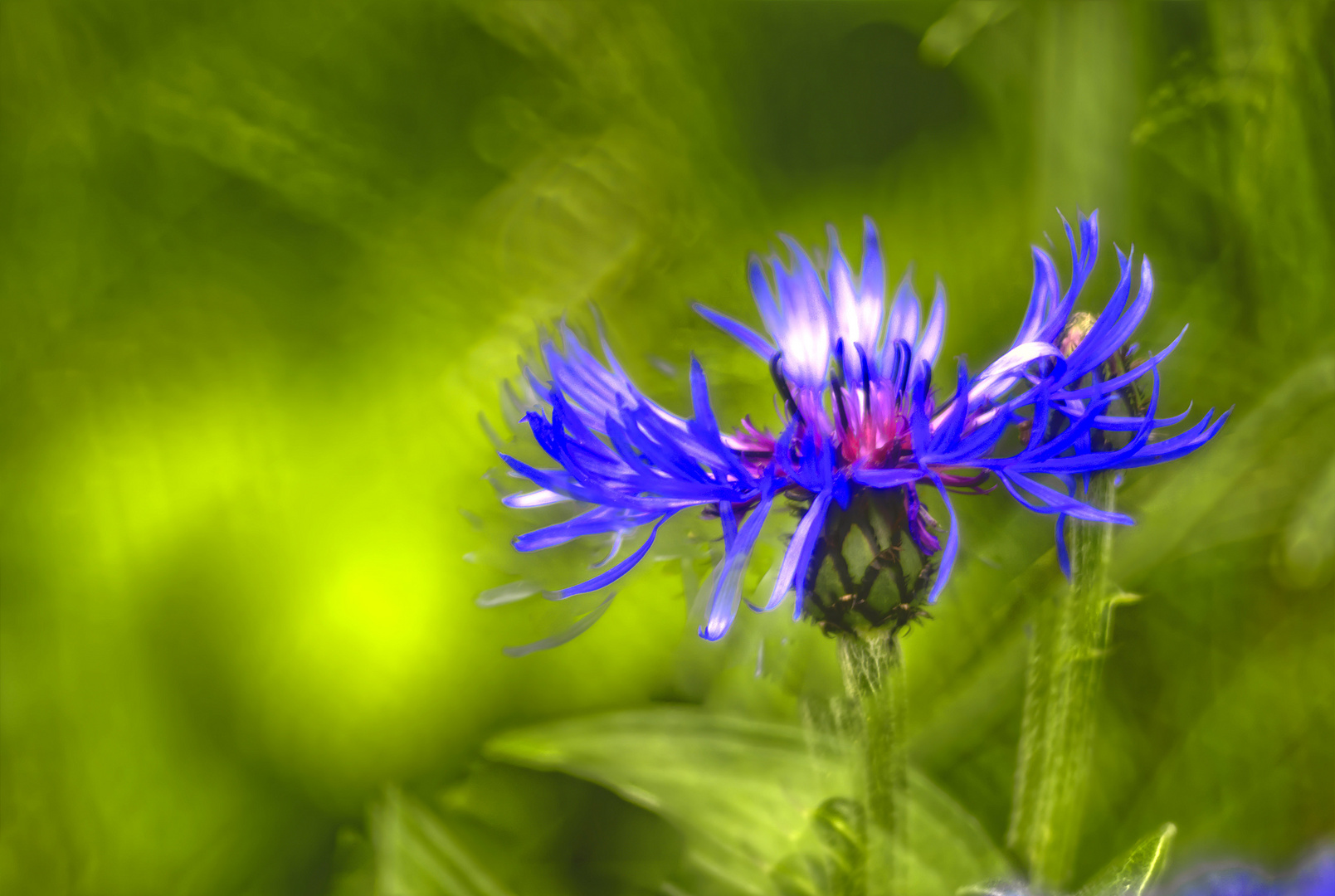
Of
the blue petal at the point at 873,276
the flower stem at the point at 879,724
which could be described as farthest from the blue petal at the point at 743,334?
the flower stem at the point at 879,724

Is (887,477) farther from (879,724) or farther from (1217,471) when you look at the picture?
(1217,471)

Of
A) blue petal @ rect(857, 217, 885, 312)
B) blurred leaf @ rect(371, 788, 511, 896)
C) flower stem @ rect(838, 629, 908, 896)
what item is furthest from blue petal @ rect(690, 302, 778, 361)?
blurred leaf @ rect(371, 788, 511, 896)

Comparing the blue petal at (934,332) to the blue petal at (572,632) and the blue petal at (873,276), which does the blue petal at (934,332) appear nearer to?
the blue petal at (873,276)

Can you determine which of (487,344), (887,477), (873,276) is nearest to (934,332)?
(873,276)

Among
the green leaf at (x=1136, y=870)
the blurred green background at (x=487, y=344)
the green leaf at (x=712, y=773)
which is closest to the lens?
the green leaf at (x=1136, y=870)

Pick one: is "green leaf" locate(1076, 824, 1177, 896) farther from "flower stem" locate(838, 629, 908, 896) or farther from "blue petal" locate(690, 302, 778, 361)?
"blue petal" locate(690, 302, 778, 361)

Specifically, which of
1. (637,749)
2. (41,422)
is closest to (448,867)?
(637,749)
